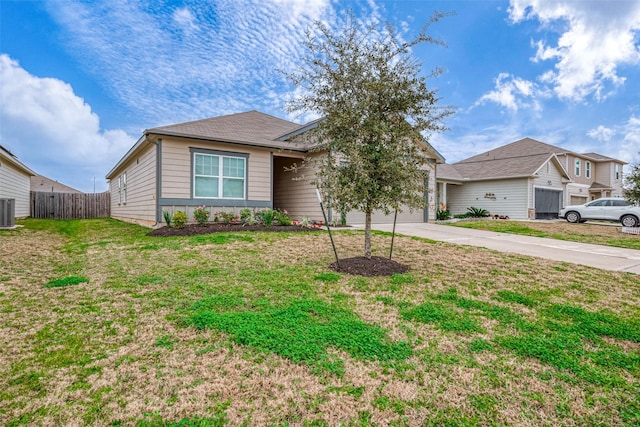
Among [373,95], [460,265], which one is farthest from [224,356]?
[460,265]

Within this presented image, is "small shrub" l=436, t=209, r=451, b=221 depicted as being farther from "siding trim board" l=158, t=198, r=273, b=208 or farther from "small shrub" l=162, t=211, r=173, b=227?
"small shrub" l=162, t=211, r=173, b=227

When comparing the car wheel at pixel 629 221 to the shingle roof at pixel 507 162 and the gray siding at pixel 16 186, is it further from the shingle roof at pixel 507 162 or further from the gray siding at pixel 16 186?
the gray siding at pixel 16 186

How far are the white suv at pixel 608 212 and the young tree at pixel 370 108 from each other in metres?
16.4

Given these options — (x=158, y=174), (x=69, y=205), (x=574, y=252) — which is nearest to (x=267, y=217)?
(x=158, y=174)

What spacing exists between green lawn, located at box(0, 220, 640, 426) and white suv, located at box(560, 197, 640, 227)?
1440 centimetres

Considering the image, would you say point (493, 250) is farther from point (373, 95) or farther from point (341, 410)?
point (341, 410)

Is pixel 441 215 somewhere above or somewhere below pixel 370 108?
below

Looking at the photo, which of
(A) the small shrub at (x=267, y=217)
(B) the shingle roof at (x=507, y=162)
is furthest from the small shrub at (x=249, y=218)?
(B) the shingle roof at (x=507, y=162)

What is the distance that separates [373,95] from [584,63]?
15.7 metres

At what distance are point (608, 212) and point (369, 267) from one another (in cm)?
1767

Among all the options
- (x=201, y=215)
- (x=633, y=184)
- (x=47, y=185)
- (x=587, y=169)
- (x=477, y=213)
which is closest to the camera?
(x=201, y=215)

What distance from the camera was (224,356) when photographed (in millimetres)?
2549

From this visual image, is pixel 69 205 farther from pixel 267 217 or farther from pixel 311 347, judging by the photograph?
pixel 311 347

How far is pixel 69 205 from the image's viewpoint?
Answer: 19.9 meters
